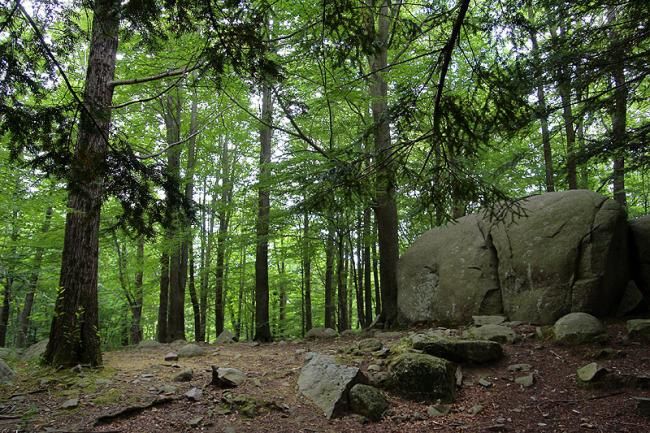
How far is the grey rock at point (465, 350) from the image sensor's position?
5.33m

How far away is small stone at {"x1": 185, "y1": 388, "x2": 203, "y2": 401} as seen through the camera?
4.48 meters

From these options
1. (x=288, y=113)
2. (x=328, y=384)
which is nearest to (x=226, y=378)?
(x=328, y=384)

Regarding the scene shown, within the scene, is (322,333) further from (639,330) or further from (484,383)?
(639,330)

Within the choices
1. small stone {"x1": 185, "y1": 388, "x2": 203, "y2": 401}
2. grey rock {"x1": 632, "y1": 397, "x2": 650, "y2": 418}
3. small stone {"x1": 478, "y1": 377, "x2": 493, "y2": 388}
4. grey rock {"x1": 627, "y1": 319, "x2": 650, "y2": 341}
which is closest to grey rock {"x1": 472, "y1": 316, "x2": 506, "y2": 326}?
grey rock {"x1": 627, "y1": 319, "x2": 650, "y2": 341}

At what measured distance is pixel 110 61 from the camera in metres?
5.88

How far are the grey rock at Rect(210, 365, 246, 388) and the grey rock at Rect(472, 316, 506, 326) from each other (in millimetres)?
4321

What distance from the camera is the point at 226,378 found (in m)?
4.95

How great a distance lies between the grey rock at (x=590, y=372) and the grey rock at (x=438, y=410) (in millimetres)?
1628

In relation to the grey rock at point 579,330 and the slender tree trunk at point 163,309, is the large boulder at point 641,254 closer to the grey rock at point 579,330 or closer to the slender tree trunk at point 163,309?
the grey rock at point 579,330

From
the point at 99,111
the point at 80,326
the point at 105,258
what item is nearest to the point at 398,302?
the point at 80,326

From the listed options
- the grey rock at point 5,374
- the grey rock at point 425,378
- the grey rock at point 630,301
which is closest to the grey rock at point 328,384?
the grey rock at point 425,378

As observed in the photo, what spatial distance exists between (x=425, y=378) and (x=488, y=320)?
294 cm

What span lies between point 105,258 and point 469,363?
1668cm

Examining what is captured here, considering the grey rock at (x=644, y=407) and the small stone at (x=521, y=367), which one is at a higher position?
the small stone at (x=521, y=367)
